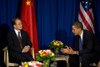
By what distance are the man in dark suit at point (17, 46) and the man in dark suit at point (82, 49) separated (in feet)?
2.93

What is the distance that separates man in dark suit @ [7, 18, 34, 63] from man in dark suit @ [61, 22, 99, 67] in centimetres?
89

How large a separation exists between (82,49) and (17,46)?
4.99 ft

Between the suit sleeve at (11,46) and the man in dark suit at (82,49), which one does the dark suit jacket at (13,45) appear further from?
the man in dark suit at (82,49)

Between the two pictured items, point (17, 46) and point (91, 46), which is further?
point (17, 46)

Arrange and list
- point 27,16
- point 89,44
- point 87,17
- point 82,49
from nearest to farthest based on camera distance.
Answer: point 89,44, point 82,49, point 27,16, point 87,17

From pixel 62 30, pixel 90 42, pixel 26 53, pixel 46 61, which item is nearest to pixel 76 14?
pixel 62 30

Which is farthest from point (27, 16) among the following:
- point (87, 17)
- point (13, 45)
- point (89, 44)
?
point (89, 44)

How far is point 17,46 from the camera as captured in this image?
3.59 metres

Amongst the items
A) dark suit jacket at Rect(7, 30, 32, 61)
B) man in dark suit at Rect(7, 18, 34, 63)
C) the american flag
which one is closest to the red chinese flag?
man in dark suit at Rect(7, 18, 34, 63)

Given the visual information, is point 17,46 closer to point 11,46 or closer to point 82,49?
point 11,46

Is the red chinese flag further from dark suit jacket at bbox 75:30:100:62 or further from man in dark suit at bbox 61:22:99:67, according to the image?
dark suit jacket at bbox 75:30:100:62

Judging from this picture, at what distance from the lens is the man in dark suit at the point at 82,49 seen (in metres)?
3.19

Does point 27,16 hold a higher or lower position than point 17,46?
higher

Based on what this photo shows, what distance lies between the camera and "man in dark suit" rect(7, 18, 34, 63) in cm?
347
